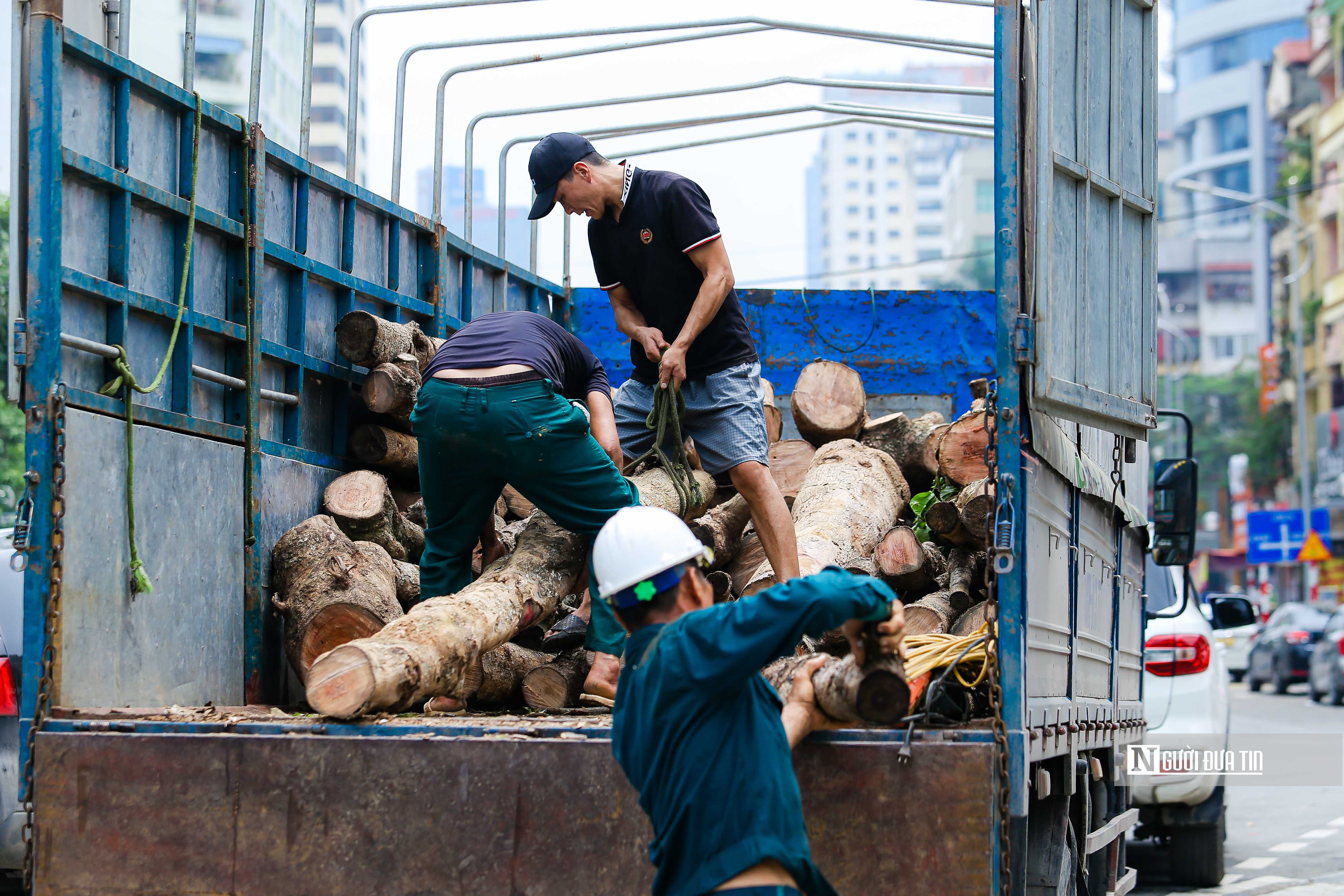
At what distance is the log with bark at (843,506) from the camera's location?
5.64 meters

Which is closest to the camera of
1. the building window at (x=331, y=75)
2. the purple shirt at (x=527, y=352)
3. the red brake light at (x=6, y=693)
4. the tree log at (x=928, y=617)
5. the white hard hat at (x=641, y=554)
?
the white hard hat at (x=641, y=554)

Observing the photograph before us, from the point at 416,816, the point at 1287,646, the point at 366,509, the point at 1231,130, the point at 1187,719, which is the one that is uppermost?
the point at 1231,130

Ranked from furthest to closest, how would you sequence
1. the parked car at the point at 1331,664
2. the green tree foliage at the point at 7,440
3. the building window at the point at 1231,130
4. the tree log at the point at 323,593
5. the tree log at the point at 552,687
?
1. the building window at the point at 1231,130
2. the green tree foliage at the point at 7,440
3. the parked car at the point at 1331,664
4. the tree log at the point at 552,687
5. the tree log at the point at 323,593

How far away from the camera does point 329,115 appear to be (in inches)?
4535

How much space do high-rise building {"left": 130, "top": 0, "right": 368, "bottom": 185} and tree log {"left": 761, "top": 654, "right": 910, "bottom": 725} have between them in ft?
195

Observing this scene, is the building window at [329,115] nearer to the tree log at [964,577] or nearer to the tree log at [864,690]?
the tree log at [964,577]

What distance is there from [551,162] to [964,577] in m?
2.23

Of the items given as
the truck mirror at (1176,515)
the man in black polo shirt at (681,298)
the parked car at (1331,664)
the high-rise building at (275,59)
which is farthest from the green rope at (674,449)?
the high-rise building at (275,59)

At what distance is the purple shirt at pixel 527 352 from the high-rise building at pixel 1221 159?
10049 centimetres

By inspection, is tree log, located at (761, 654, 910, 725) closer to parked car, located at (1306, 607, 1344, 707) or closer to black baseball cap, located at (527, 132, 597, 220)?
black baseball cap, located at (527, 132, 597, 220)

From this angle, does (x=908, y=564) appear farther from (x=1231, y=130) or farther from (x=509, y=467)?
(x=1231, y=130)

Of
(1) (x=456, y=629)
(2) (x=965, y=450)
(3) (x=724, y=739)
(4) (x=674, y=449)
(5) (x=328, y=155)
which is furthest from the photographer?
(5) (x=328, y=155)

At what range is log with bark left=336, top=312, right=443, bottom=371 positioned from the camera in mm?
5969

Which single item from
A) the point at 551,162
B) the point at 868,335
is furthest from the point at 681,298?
the point at 868,335
